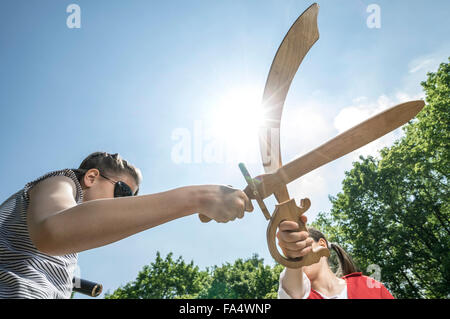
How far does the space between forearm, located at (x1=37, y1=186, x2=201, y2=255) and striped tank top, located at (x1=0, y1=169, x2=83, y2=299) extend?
41 cm

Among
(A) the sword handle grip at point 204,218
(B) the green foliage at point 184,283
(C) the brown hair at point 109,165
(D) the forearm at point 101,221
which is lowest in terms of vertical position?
(D) the forearm at point 101,221

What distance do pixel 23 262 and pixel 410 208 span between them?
20.5 metres

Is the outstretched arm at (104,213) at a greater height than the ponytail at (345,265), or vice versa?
the ponytail at (345,265)

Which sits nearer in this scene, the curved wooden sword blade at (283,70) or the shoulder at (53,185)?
the shoulder at (53,185)

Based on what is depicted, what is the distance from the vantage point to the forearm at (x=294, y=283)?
2963mm

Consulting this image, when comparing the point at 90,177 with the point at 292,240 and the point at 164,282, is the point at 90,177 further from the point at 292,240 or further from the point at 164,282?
the point at 164,282

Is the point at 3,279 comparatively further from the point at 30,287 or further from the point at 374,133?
the point at 374,133

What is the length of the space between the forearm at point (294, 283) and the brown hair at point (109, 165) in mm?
1857

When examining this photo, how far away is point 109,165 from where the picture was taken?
2238 mm

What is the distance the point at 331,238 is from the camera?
66.2 ft

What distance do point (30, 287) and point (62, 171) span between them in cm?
57

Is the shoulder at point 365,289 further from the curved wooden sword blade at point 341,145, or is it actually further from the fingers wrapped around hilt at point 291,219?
the curved wooden sword blade at point 341,145

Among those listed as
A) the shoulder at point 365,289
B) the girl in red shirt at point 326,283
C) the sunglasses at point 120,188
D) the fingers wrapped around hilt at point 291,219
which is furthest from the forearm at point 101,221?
the shoulder at point 365,289
